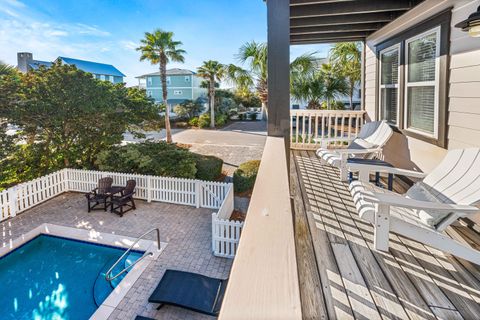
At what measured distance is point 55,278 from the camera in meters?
6.43

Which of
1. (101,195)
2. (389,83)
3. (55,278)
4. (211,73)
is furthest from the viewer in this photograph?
(211,73)

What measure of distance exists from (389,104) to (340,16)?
1.73m

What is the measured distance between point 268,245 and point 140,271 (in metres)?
5.87

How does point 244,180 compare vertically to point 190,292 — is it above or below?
above

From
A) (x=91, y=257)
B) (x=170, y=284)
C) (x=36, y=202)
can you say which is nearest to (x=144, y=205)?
(x=91, y=257)

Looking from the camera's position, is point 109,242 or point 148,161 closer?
point 109,242

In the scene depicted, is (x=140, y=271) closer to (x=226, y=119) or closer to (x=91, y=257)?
(x=91, y=257)

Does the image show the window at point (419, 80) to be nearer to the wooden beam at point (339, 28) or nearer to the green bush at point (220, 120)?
the wooden beam at point (339, 28)

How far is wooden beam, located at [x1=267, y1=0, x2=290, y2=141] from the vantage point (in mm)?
2961

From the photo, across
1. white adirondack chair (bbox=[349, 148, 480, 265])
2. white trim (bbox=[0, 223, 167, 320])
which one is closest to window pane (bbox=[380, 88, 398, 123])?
white adirondack chair (bbox=[349, 148, 480, 265])

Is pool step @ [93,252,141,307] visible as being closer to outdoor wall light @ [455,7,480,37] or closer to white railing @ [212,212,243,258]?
white railing @ [212,212,243,258]

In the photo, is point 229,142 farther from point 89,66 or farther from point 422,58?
point 89,66

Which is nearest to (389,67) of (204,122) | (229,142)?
(229,142)

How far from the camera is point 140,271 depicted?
609 cm
